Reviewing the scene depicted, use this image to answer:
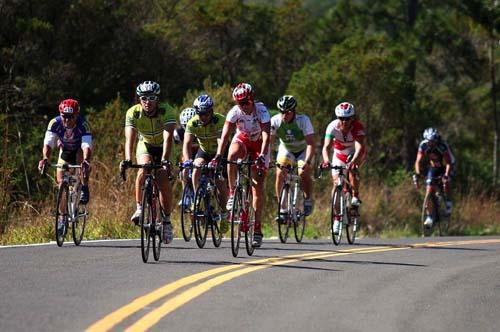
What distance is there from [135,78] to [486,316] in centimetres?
2406

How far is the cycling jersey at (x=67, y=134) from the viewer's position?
15.6 m

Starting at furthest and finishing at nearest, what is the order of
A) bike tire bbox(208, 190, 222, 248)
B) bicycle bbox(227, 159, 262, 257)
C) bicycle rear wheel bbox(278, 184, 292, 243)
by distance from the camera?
bicycle rear wheel bbox(278, 184, 292, 243) → bike tire bbox(208, 190, 222, 248) → bicycle bbox(227, 159, 262, 257)

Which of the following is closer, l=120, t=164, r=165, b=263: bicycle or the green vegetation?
l=120, t=164, r=165, b=263: bicycle

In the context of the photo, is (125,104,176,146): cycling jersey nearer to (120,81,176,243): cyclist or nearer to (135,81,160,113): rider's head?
(120,81,176,243): cyclist

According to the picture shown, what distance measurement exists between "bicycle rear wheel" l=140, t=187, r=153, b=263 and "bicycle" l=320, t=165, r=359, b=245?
448cm

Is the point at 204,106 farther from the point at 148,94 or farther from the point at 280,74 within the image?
the point at 280,74

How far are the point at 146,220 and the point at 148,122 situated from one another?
5.97 feet

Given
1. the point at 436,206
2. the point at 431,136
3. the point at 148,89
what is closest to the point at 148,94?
the point at 148,89

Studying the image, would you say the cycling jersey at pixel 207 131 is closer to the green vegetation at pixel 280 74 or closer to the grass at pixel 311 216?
the grass at pixel 311 216

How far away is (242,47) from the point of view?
128 feet

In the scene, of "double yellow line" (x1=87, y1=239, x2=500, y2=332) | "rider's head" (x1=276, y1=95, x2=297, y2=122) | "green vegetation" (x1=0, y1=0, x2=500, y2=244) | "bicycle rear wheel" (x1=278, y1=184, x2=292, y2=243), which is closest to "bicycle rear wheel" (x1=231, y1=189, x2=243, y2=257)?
"double yellow line" (x1=87, y1=239, x2=500, y2=332)

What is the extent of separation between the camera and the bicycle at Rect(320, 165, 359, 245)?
55.3 ft

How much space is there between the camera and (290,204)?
16812mm

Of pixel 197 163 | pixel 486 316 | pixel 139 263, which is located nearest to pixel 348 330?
pixel 486 316
